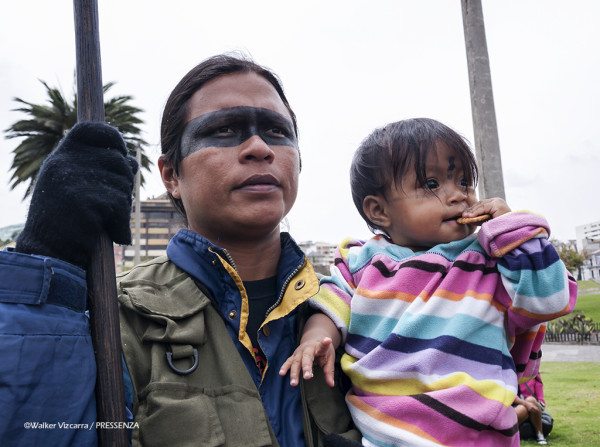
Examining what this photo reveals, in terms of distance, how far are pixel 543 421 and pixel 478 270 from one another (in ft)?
23.1

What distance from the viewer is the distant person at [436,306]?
194 cm

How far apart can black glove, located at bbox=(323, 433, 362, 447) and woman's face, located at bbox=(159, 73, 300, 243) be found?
3.10 ft

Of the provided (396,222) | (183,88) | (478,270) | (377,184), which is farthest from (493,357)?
(183,88)

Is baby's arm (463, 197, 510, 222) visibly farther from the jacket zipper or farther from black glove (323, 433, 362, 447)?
black glove (323, 433, 362, 447)

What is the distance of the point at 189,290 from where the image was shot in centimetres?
210

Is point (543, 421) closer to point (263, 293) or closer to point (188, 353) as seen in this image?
point (263, 293)

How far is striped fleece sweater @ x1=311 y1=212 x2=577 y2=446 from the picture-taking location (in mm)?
1932

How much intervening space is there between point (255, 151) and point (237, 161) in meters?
0.09

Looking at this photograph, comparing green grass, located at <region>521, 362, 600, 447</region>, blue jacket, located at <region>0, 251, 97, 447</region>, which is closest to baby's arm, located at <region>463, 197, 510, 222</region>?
blue jacket, located at <region>0, 251, 97, 447</region>

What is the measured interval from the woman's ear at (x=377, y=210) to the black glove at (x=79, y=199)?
1.44 metres

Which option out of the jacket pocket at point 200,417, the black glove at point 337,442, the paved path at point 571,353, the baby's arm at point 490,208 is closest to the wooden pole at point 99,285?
the jacket pocket at point 200,417

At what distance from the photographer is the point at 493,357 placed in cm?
202

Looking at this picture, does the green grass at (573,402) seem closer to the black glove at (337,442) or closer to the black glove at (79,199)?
the black glove at (337,442)

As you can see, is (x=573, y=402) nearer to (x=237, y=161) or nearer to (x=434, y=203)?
(x=434, y=203)
